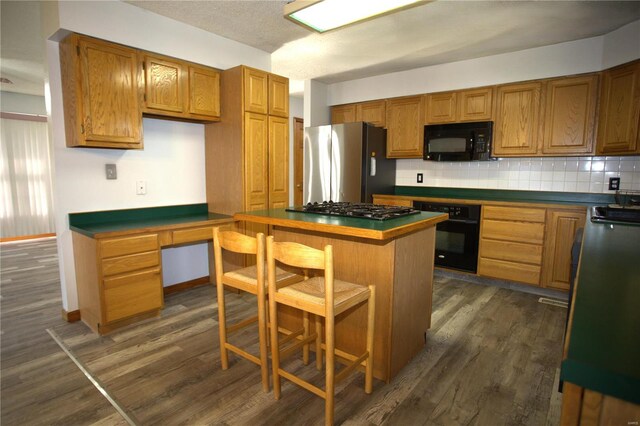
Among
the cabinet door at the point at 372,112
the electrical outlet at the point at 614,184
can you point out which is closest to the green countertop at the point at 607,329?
the electrical outlet at the point at 614,184

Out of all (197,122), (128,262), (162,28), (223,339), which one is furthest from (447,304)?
(162,28)

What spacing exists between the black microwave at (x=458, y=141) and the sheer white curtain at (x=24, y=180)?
6.09 metres

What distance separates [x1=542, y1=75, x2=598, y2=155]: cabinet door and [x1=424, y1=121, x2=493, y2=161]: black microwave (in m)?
0.57

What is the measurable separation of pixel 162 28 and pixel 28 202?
16.3ft

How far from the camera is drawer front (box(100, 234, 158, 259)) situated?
2535mm

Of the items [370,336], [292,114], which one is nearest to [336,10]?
[370,336]

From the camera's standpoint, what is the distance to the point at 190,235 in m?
3.04

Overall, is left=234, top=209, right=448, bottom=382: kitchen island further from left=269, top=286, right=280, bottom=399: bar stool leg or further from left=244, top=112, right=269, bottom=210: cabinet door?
left=244, top=112, right=269, bottom=210: cabinet door

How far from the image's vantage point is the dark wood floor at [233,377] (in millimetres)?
1768

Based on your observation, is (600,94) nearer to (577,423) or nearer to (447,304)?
(447,304)

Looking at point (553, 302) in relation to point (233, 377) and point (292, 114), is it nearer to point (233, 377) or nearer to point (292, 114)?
point (233, 377)

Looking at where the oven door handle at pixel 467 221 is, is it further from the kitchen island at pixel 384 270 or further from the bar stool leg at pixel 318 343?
the bar stool leg at pixel 318 343

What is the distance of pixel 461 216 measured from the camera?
3.90 metres

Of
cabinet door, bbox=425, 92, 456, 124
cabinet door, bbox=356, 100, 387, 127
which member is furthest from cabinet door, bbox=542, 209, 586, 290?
cabinet door, bbox=356, 100, 387, 127
